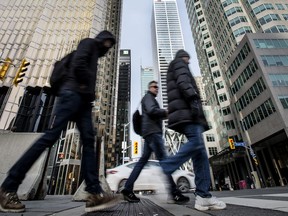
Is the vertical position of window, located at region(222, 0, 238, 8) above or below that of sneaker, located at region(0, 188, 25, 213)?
above

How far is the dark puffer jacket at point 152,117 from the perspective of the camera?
3116 mm

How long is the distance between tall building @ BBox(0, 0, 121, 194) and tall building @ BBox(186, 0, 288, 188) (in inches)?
848

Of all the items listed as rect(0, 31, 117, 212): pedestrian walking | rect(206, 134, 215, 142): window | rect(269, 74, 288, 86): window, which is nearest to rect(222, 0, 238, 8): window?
rect(269, 74, 288, 86): window

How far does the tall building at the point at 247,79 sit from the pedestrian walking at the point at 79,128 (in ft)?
81.3

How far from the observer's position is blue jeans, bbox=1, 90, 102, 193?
68.2 inches

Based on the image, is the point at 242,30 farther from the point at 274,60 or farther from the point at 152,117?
the point at 152,117

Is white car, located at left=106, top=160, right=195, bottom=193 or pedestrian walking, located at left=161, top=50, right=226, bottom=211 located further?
white car, located at left=106, top=160, right=195, bottom=193

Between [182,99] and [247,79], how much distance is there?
30601 millimetres

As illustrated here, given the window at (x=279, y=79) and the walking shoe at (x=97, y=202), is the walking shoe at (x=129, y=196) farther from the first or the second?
the window at (x=279, y=79)

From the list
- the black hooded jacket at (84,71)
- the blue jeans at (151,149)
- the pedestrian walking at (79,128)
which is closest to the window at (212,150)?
the blue jeans at (151,149)

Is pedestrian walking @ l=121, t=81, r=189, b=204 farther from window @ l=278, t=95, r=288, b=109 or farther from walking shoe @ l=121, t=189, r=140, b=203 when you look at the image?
window @ l=278, t=95, r=288, b=109

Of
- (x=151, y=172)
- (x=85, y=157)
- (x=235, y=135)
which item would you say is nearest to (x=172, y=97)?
(x=85, y=157)

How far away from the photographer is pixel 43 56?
2778 cm

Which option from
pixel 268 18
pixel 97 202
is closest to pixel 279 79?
pixel 268 18
